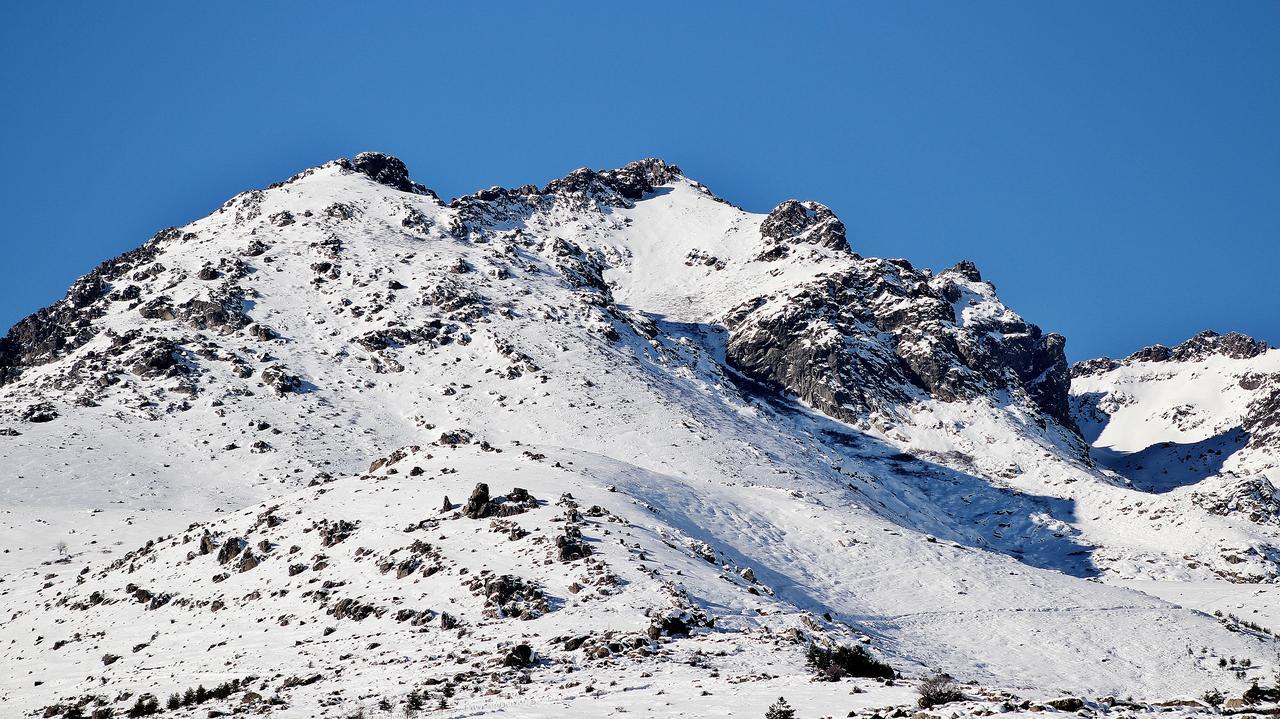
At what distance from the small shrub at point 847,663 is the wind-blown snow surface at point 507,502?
0.98 m

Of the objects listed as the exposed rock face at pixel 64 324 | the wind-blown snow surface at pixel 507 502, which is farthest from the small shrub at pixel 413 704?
the exposed rock face at pixel 64 324

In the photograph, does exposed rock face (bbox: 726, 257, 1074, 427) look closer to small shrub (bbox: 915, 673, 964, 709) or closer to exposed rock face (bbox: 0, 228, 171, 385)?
exposed rock face (bbox: 0, 228, 171, 385)

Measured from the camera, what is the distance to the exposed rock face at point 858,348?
548 feet

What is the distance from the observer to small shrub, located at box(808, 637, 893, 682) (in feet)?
105

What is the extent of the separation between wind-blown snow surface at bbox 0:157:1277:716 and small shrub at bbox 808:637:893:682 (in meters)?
0.98

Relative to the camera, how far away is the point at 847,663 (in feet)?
107

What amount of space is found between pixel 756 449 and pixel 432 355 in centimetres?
4416

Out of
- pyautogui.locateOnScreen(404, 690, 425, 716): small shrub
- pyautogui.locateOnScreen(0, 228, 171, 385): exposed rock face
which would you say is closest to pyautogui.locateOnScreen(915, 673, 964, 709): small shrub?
pyautogui.locateOnScreen(404, 690, 425, 716): small shrub

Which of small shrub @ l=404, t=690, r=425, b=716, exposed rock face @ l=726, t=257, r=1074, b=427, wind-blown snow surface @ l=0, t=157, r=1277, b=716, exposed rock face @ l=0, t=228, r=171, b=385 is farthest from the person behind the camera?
exposed rock face @ l=726, t=257, r=1074, b=427

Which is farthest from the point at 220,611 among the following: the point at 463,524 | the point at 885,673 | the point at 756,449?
the point at 756,449

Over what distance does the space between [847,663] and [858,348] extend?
14530cm

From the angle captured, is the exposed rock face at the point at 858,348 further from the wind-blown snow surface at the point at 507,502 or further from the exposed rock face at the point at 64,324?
the exposed rock face at the point at 64,324

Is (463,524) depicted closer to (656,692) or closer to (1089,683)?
(656,692)

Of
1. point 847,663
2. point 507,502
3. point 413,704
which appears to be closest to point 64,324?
point 507,502
